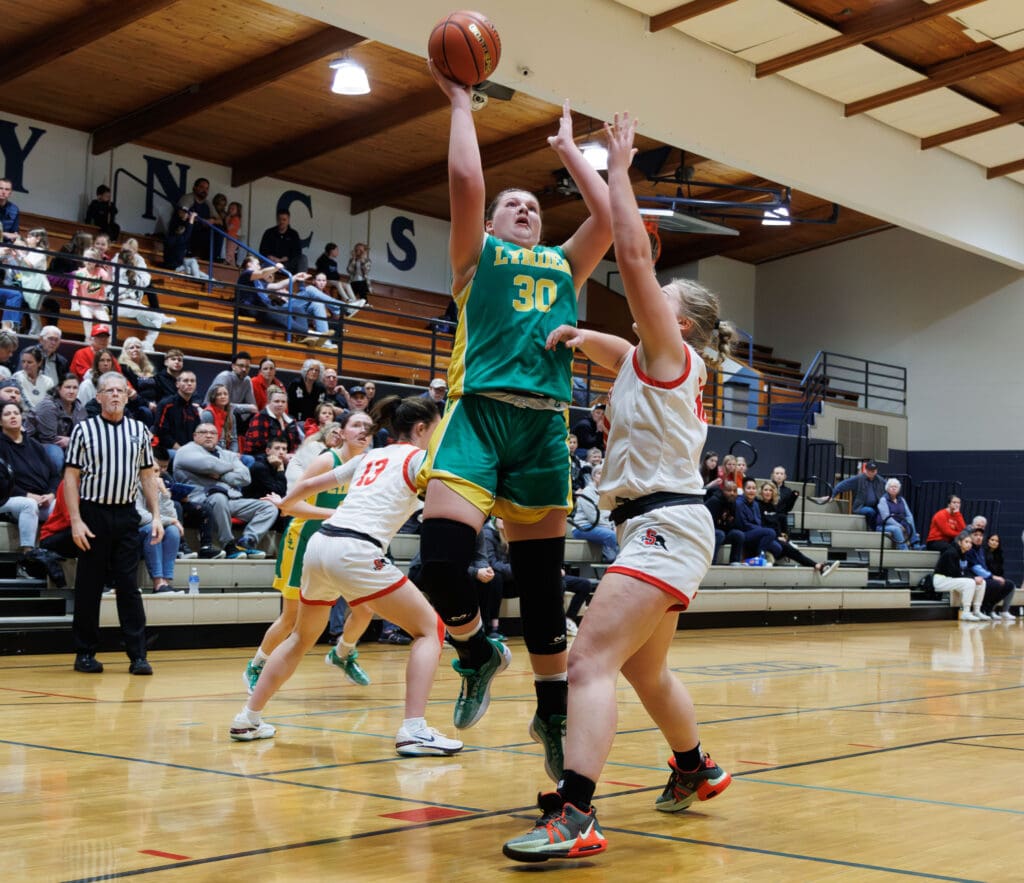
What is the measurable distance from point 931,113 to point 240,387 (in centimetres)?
981

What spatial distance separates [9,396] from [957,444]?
1820cm

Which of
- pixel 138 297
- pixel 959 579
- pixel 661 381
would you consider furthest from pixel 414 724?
pixel 959 579

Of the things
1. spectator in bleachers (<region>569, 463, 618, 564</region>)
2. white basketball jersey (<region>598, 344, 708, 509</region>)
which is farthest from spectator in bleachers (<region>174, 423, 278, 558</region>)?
white basketball jersey (<region>598, 344, 708, 509</region>)

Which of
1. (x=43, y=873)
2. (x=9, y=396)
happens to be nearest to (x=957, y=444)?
(x=9, y=396)

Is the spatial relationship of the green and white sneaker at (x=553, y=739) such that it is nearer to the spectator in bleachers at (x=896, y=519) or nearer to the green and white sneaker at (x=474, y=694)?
the green and white sneaker at (x=474, y=694)

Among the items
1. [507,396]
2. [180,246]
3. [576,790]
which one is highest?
[180,246]

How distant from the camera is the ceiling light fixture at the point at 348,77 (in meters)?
12.9

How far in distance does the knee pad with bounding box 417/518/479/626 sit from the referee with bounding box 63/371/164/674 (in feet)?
13.7

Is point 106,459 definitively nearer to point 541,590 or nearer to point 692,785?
point 541,590

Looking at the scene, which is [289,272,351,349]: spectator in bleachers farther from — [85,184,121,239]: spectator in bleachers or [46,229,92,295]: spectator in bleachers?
[85,184,121,239]: spectator in bleachers

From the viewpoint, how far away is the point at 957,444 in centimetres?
2308

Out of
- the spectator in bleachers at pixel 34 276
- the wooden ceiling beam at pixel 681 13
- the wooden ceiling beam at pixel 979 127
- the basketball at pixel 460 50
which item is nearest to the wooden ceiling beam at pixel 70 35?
the spectator in bleachers at pixel 34 276

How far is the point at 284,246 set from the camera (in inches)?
695

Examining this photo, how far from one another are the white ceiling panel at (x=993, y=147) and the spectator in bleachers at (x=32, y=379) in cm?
1271
